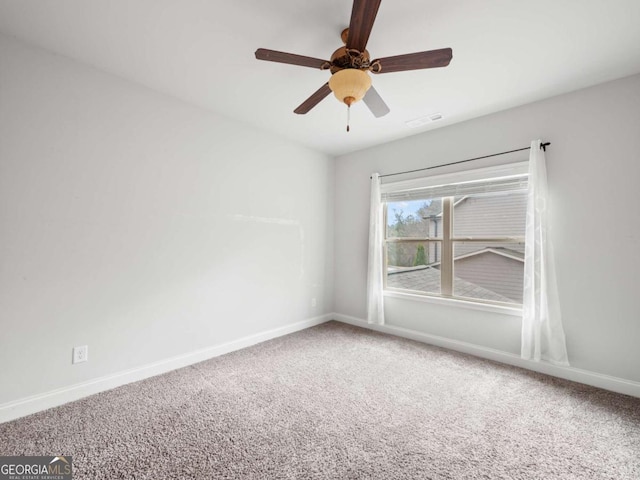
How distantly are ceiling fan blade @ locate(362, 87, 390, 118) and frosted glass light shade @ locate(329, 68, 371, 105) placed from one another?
0.84 ft

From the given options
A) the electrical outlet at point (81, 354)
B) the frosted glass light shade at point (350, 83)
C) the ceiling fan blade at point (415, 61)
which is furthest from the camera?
the electrical outlet at point (81, 354)

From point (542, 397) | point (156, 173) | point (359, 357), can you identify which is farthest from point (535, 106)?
point (156, 173)

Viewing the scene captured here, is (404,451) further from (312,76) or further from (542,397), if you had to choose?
(312,76)

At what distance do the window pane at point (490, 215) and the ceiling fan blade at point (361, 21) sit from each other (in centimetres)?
223

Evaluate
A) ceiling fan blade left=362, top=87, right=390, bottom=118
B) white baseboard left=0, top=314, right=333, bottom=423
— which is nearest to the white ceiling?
ceiling fan blade left=362, top=87, right=390, bottom=118

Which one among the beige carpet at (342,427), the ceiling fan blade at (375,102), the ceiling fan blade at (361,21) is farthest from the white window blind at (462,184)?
the ceiling fan blade at (361,21)

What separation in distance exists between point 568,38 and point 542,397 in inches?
102

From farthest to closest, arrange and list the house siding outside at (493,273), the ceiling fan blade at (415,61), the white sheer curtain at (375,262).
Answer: the white sheer curtain at (375,262) → the house siding outside at (493,273) → the ceiling fan blade at (415,61)

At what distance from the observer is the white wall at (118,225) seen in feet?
Answer: 6.40

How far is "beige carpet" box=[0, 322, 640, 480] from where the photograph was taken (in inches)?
59.5

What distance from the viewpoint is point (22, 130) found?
6.42 ft

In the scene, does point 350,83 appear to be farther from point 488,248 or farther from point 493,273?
point 493,273

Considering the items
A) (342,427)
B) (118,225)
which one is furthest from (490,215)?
(118,225)

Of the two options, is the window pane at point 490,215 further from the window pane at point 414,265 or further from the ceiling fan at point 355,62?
the ceiling fan at point 355,62
